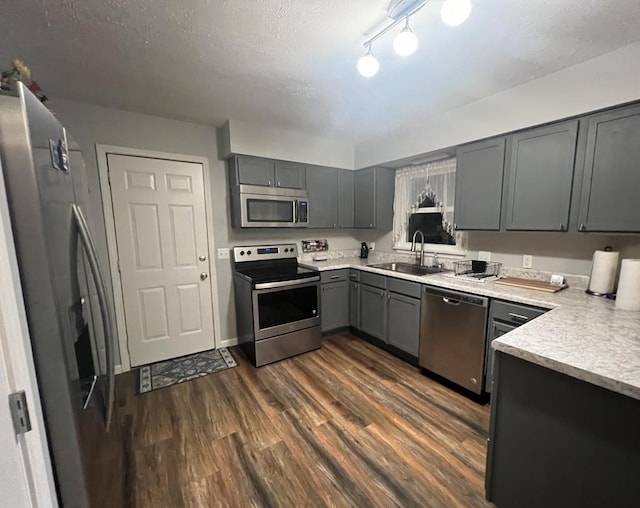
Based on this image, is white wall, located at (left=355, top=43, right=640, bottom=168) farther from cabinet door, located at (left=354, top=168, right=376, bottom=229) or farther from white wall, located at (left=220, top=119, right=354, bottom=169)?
white wall, located at (left=220, top=119, right=354, bottom=169)

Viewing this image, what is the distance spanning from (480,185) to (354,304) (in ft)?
6.12

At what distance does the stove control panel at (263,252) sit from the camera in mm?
3145

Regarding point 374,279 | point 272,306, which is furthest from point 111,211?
point 374,279

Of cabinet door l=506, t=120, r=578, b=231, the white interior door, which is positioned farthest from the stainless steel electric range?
cabinet door l=506, t=120, r=578, b=231

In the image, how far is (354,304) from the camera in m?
3.40

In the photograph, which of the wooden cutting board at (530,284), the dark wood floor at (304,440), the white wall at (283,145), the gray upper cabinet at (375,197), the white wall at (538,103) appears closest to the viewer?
the dark wood floor at (304,440)

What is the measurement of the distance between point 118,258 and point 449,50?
3153 millimetres

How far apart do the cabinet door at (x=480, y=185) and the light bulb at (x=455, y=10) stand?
140 cm

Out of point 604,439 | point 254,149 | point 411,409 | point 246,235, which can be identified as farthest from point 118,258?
point 604,439

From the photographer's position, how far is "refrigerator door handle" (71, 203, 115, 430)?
1.01 metres

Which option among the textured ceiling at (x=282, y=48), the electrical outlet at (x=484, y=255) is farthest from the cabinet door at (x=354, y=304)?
the textured ceiling at (x=282, y=48)

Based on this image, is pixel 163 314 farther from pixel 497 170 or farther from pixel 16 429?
pixel 497 170

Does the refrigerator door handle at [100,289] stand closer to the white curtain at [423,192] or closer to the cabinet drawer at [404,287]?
the cabinet drawer at [404,287]

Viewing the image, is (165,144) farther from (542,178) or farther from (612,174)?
(612,174)
